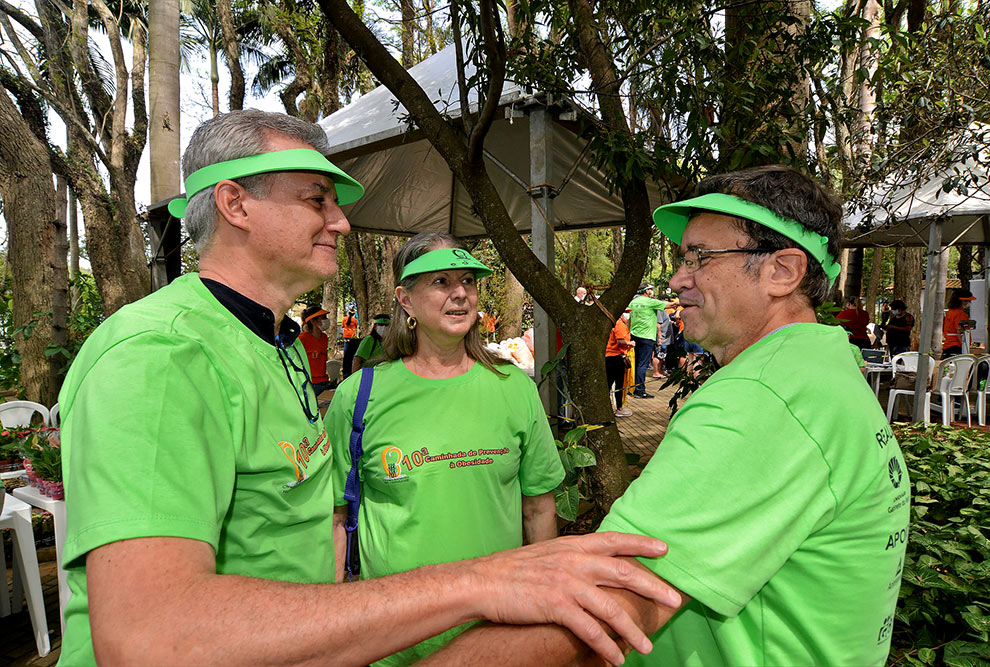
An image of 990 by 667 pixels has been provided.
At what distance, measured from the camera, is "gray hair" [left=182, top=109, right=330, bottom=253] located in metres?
1.41

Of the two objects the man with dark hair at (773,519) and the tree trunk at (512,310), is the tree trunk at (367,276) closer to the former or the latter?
the tree trunk at (512,310)

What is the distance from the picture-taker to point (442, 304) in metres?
2.55

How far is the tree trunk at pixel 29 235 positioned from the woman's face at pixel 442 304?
5.52 meters

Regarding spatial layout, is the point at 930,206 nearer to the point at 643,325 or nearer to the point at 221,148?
the point at 643,325

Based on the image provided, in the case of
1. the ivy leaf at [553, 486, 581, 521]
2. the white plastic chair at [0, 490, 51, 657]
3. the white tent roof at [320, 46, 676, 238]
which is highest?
the white tent roof at [320, 46, 676, 238]

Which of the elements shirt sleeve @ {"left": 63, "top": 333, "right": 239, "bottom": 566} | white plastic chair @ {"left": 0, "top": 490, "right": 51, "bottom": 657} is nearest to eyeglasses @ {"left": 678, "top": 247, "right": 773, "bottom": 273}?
shirt sleeve @ {"left": 63, "top": 333, "right": 239, "bottom": 566}

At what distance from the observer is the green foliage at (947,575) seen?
2303 mm

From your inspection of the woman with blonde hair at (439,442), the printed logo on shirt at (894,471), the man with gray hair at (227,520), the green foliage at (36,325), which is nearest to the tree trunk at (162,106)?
the green foliage at (36,325)

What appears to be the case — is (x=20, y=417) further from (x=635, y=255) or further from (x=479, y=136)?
(x=635, y=255)

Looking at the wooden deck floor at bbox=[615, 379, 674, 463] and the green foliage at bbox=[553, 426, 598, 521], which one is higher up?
the green foliage at bbox=[553, 426, 598, 521]

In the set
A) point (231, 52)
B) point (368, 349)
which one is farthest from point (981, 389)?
point (231, 52)

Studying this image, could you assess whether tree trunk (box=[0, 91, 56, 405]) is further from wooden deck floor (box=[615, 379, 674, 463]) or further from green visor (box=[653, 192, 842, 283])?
green visor (box=[653, 192, 842, 283])

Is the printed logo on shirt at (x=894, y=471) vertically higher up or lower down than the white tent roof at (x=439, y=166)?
lower down

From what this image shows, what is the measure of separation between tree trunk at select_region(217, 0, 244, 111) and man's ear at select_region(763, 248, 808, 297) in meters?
14.6
